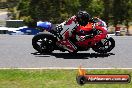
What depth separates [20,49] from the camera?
1404 centimetres

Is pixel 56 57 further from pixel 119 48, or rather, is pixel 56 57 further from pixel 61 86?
pixel 61 86

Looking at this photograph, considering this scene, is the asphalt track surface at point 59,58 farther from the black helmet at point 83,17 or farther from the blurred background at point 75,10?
the blurred background at point 75,10

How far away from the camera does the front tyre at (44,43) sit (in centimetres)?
1295

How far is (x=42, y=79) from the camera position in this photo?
343 inches

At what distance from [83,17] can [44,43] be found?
5.03 ft

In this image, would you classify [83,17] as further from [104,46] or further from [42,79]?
[42,79]

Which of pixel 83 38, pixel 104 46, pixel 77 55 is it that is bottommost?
pixel 77 55

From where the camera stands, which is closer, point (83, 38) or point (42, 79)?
point (42, 79)

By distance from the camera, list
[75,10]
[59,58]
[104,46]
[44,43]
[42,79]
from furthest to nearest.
Result: [75,10] → [104,46] → [44,43] → [59,58] → [42,79]

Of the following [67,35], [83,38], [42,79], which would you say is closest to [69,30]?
[67,35]

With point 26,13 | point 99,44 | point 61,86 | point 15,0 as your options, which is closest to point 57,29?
point 99,44

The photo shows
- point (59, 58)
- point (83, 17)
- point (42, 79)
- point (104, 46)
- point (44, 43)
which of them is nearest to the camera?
point (42, 79)

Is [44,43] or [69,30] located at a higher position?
[69,30]

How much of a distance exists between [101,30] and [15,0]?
79376 mm
